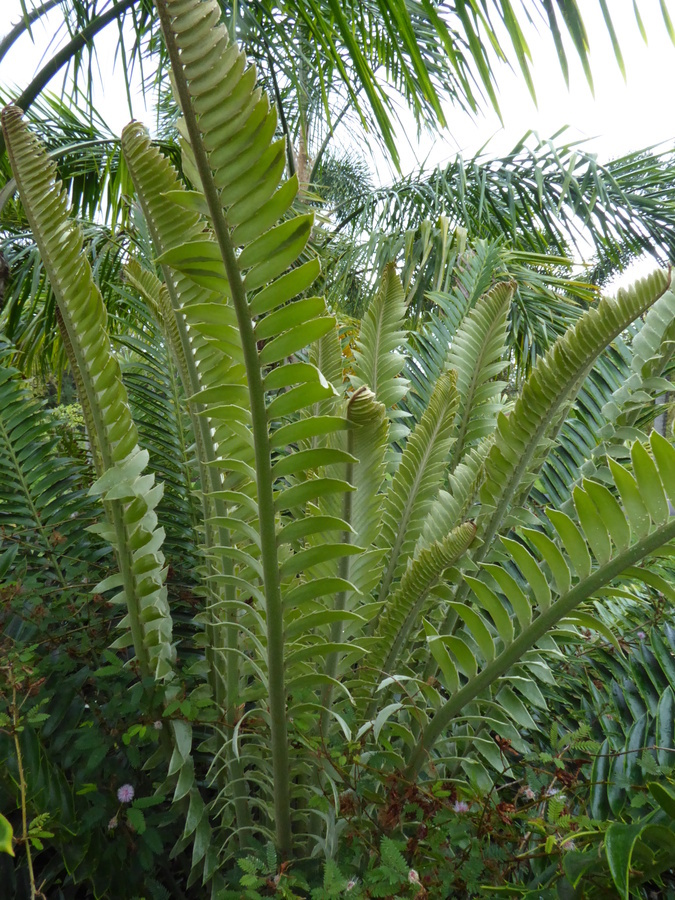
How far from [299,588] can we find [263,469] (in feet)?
0.45

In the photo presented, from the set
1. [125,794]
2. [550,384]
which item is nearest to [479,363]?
[550,384]

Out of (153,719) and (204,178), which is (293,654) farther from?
(204,178)

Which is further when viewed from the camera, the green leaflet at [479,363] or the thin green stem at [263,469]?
the green leaflet at [479,363]

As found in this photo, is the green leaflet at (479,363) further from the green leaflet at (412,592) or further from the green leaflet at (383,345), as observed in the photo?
the green leaflet at (412,592)

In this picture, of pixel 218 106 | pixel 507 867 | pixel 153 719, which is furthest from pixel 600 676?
pixel 218 106

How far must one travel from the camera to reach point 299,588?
61cm

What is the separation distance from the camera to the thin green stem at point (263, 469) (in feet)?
1.35

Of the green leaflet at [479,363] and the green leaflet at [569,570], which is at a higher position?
the green leaflet at [479,363]

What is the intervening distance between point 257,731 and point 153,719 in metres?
0.13

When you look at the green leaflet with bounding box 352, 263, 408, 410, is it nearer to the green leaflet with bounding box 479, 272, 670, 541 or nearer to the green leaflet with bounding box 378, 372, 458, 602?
the green leaflet with bounding box 378, 372, 458, 602

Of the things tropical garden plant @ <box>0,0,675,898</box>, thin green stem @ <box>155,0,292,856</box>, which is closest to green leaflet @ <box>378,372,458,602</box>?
tropical garden plant @ <box>0,0,675,898</box>

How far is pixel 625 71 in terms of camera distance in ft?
3.02

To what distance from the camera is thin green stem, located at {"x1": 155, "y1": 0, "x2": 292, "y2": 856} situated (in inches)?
16.2

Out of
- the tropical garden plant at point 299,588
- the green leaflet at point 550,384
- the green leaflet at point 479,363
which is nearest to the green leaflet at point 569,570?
the tropical garden plant at point 299,588
